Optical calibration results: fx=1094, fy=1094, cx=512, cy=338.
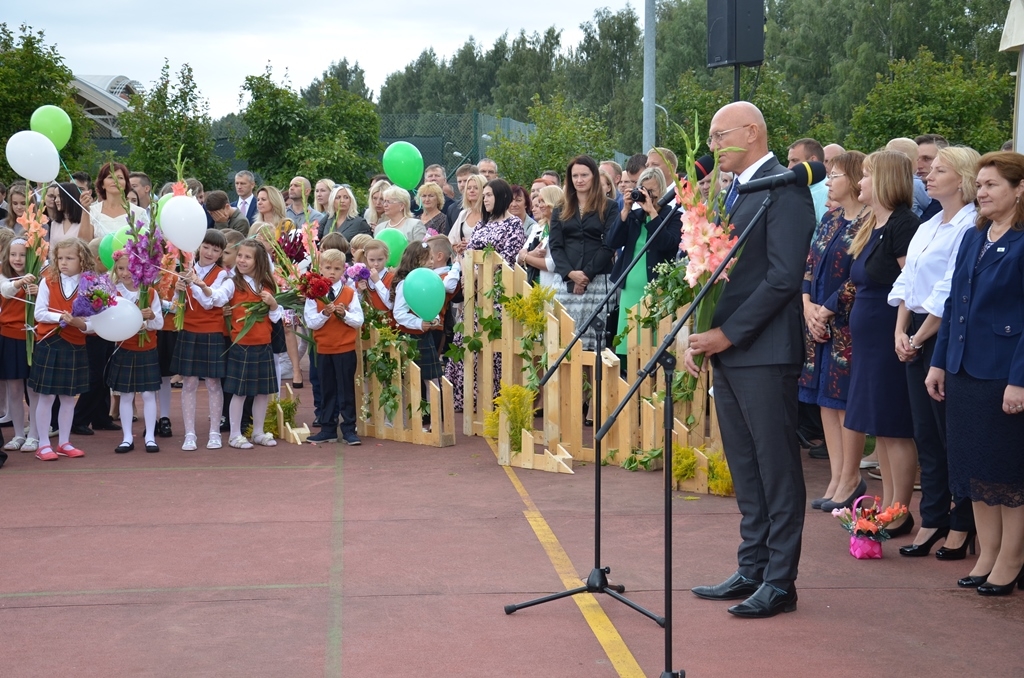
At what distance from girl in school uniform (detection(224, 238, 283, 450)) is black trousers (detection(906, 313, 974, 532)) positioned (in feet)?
16.0

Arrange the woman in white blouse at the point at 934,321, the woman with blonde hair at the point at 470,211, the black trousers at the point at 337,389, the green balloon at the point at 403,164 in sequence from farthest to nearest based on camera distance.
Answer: the green balloon at the point at 403,164
the woman with blonde hair at the point at 470,211
the black trousers at the point at 337,389
the woman in white blouse at the point at 934,321

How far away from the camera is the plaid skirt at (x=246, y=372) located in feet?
28.1

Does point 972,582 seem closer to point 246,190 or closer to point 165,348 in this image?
point 165,348

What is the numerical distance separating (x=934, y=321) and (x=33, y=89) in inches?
469

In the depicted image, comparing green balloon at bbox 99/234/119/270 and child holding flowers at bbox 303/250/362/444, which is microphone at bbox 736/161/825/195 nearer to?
child holding flowers at bbox 303/250/362/444

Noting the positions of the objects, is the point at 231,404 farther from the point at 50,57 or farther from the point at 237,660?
the point at 50,57

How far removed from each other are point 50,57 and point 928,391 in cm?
1225

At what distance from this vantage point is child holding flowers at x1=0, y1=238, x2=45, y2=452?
26.9ft

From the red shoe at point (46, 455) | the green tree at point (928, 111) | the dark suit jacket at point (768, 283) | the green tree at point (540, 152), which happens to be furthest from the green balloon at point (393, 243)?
the green tree at point (928, 111)

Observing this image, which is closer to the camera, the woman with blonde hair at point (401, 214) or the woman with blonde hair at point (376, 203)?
the woman with blonde hair at point (401, 214)

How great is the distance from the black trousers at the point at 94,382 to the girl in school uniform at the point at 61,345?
73 cm

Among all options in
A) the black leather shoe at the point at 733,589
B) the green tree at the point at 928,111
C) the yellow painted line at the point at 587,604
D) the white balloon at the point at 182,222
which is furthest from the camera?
the green tree at the point at 928,111

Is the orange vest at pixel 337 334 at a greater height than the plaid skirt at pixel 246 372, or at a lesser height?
greater

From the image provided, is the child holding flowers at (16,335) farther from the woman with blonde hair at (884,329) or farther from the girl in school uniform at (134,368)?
the woman with blonde hair at (884,329)
